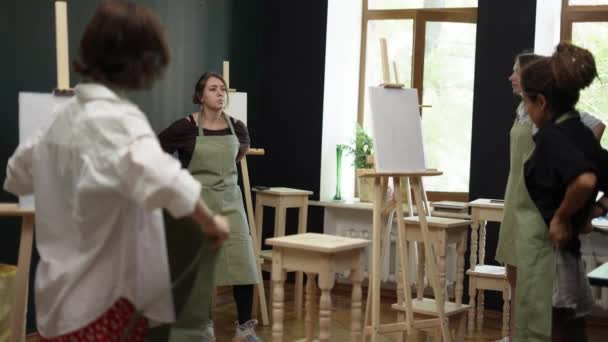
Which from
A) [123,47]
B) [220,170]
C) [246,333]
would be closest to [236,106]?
[220,170]

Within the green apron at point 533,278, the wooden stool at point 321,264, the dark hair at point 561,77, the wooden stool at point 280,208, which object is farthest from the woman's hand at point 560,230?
the wooden stool at point 280,208

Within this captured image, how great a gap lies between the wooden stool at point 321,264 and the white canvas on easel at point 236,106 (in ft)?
5.42

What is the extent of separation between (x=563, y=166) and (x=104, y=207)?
4.68 feet

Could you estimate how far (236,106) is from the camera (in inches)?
202

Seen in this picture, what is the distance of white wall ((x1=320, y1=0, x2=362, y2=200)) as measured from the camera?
6.15 metres

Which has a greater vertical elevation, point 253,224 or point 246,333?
point 253,224

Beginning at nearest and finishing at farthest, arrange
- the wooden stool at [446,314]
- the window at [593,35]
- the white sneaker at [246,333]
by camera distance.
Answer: the wooden stool at [446,314]
the white sneaker at [246,333]
the window at [593,35]

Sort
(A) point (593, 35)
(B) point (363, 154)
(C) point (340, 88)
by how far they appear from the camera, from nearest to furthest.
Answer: (A) point (593, 35), (B) point (363, 154), (C) point (340, 88)

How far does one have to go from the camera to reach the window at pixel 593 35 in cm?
564

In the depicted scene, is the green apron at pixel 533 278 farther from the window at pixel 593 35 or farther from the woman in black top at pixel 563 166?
the window at pixel 593 35

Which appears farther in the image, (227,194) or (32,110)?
(227,194)

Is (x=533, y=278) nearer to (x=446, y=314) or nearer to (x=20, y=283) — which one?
(x=446, y=314)

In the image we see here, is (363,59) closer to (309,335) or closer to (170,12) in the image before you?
(170,12)

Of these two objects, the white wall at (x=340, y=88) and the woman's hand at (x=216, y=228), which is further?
the white wall at (x=340, y=88)
